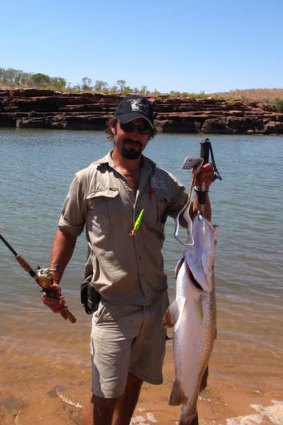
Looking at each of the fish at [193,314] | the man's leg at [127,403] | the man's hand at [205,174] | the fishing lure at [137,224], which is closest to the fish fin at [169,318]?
the fish at [193,314]

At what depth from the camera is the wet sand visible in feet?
14.5

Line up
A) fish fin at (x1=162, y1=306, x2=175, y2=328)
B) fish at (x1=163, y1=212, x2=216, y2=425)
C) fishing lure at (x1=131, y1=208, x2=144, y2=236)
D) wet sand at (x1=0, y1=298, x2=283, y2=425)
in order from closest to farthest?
1. fish at (x1=163, y1=212, x2=216, y2=425)
2. fish fin at (x1=162, y1=306, x2=175, y2=328)
3. fishing lure at (x1=131, y1=208, x2=144, y2=236)
4. wet sand at (x1=0, y1=298, x2=283, y2=425)

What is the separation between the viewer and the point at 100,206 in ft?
11.1

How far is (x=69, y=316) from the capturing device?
369 cm

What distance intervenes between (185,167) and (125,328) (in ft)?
3.41

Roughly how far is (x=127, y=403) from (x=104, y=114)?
52.5 m

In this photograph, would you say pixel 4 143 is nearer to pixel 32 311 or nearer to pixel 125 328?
pixel 32 311

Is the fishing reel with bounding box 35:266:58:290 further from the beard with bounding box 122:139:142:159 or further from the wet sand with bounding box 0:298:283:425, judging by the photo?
the wet sand with bounding box 0:298:283:425

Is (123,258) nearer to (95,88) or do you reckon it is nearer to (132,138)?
(132,138)

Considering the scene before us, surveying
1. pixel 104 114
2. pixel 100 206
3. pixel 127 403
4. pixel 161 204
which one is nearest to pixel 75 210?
pixel 100 206

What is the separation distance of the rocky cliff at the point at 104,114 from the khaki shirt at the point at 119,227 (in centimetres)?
4997

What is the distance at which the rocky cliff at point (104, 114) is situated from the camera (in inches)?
2125

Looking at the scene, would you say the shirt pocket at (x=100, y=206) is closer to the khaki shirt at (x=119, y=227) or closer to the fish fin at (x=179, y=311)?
the khaki shirt at (x=119, y=227)

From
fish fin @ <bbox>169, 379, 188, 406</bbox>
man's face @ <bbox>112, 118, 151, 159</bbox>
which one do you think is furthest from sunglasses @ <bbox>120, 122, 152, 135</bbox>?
fish fin @ <bbox>169, 379, 188, 406</bbox>
